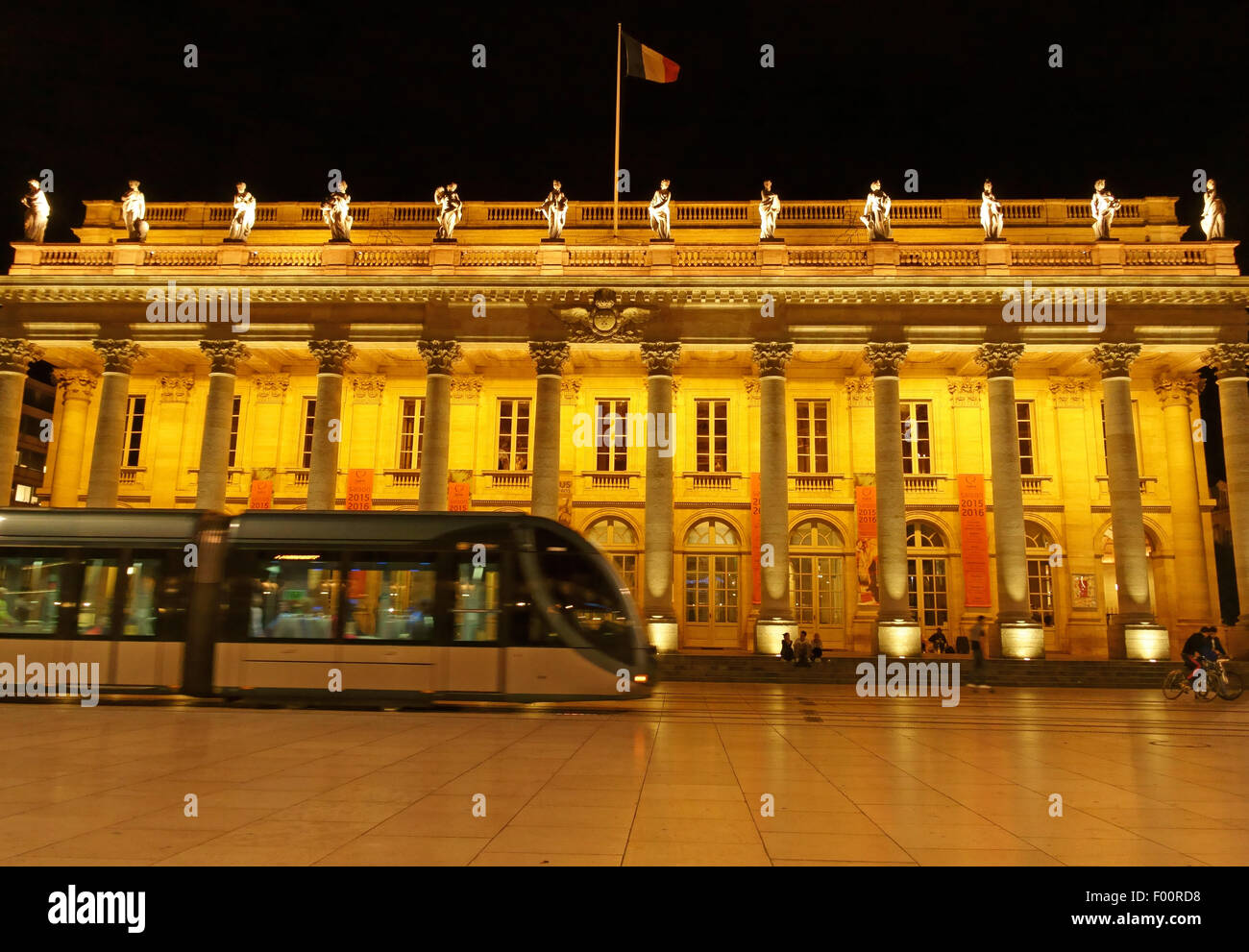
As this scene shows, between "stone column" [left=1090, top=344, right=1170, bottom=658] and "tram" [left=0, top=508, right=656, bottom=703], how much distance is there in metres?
20.6

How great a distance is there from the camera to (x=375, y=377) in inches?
1387

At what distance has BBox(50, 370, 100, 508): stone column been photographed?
34688 millimetres

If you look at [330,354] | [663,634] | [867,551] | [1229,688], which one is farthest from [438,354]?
[1229,688]

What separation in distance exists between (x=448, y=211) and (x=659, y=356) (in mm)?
10117

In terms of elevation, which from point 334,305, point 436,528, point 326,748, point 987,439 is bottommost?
point 326,748

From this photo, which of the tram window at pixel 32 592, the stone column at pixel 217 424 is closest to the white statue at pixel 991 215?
the stone column at pixel 217 424

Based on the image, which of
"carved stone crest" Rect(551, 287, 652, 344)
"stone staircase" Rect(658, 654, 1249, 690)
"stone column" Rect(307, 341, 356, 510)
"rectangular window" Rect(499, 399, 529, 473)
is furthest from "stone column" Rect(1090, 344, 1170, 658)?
"stone column" Rect(307, 341, 356, 510)

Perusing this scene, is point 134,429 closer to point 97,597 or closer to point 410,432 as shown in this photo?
point 410,432

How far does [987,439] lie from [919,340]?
258 inches

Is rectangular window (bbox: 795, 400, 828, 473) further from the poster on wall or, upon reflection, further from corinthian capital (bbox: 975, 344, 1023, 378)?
the poster on wall

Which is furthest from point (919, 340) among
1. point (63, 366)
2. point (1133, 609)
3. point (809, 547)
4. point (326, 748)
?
point (63, 366)

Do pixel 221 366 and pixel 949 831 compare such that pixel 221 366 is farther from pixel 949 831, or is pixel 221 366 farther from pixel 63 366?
pixel 949 831

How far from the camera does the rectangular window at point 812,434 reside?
34.6 meters

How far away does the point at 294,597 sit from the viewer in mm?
16500
